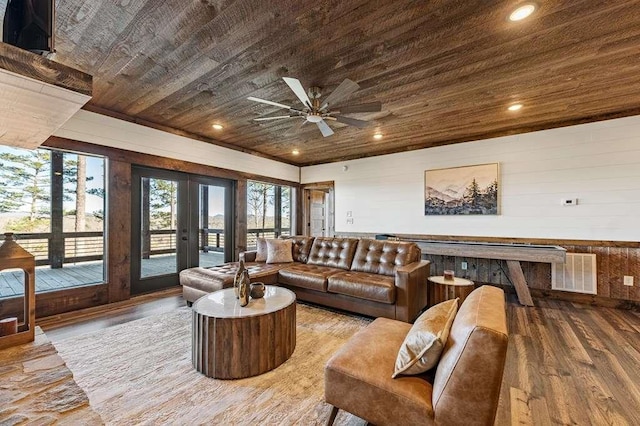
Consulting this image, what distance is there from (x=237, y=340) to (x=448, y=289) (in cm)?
246

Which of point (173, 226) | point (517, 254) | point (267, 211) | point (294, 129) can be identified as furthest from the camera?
point (267, 211)

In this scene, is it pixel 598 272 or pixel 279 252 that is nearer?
pixel 598 272

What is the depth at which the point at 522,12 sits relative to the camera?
1940 mm

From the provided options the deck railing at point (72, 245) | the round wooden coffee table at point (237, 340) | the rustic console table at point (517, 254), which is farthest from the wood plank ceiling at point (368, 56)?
the round wooden coffee table at point (237, 340)

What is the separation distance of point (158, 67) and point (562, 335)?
5.08m

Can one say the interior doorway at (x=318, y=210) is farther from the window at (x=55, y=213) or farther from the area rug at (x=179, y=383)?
the window at (x=55, y=213)

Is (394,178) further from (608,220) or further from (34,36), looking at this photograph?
(34,36)

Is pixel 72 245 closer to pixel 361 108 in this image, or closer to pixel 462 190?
pixel 361 108

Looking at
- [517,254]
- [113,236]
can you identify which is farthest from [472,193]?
[113,236]

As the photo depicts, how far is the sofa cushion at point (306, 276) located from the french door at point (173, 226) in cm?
195

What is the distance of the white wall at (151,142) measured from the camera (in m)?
3.66

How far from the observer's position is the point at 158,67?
2742 mm

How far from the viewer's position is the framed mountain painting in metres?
4.71

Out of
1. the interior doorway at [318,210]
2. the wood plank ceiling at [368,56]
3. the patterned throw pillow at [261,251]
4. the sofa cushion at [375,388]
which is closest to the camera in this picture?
the sofa cushion at [375,388]
